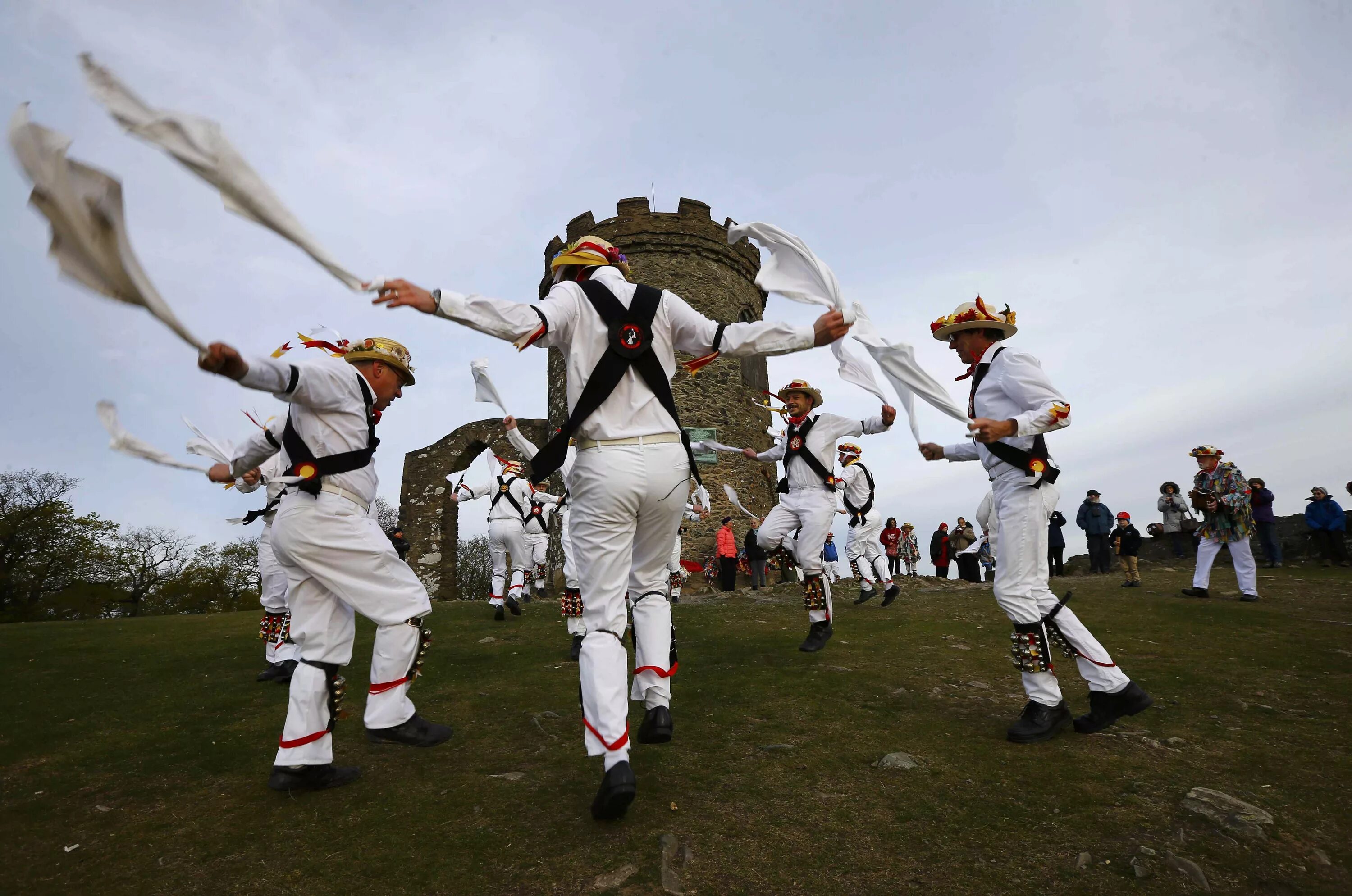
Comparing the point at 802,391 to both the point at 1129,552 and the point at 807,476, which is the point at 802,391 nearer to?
the point at 807,476

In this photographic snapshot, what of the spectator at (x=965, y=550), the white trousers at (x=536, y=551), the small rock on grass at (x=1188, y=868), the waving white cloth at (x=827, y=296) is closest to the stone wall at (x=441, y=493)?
the white trousers at (x=536, y=551)

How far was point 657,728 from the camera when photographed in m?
3.07

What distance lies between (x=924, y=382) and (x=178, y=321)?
11.7 ft

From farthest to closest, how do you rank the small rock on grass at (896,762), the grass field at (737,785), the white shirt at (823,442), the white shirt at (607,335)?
the white shirt at (823,442) < the small rock on grass at (896,762) < the white shirt at (607,335) < the grass field at (737,785)

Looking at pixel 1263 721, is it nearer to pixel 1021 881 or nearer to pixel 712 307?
pixel 1021 881

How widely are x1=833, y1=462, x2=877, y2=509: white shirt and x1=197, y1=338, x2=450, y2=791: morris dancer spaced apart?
7882mm

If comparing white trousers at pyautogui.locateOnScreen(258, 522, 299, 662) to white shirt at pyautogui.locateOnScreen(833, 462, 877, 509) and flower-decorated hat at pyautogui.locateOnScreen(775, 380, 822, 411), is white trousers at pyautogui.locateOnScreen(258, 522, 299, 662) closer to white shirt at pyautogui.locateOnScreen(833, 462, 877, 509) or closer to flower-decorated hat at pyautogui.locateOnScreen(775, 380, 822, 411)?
flower-decorated hat at pyautogui.locateOnScreen(775, 380, 822, 411)

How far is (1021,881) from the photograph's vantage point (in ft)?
7.11

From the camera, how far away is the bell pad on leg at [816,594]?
617 cm

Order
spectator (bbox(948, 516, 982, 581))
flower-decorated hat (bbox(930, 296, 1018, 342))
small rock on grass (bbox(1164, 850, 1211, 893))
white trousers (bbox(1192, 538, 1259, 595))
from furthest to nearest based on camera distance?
spectator (bbox(948, 516, 982, 581))
white trousers (bbox(1192, 538, 1259, 595))
flower-decorated hat (bbox(930, 296, 1018, 342))
small rock on grass (bbox(1164, 850, 1211, 893))

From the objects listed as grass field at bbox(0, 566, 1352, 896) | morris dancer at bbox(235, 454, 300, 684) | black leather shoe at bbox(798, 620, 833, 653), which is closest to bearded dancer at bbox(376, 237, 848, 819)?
grass field at bbox(0, 566, 1352, 896)

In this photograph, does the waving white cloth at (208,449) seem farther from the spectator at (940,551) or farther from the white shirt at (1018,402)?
the spectator at (940,551)

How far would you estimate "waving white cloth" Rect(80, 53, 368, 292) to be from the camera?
2.21 m

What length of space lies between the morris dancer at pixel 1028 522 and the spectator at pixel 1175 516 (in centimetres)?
1168
